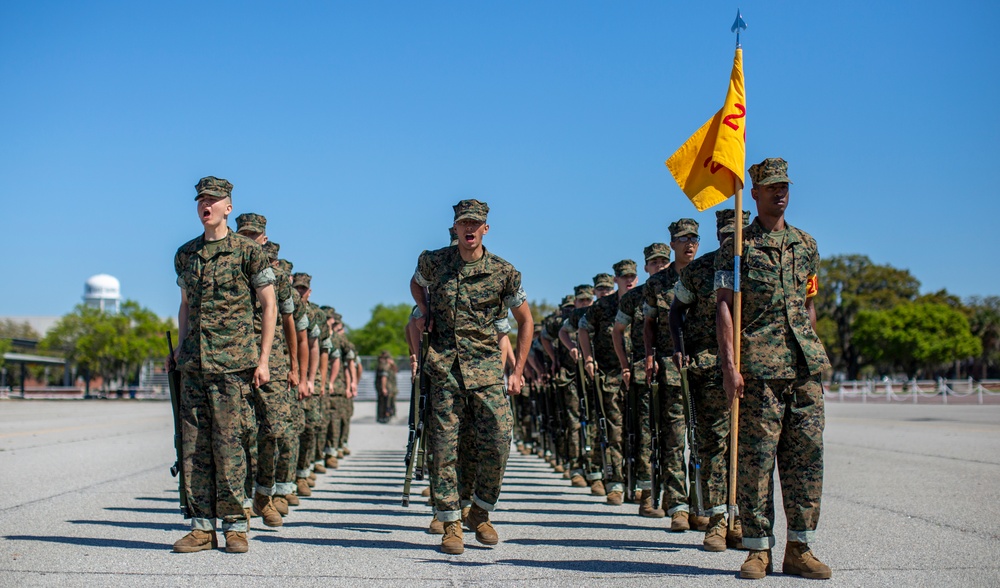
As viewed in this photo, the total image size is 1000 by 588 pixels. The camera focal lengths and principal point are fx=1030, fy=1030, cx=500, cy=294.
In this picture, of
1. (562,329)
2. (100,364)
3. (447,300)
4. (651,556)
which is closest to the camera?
(651,556)

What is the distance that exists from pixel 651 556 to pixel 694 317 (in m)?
1.83

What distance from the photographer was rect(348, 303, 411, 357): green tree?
117 meters

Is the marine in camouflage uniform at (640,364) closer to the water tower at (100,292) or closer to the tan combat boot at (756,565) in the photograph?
the tan combat boot at (756,565)

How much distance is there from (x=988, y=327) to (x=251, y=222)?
311ft

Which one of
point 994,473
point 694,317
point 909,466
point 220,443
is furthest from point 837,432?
point 220,443

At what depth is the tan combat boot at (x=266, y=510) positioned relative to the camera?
8367mm

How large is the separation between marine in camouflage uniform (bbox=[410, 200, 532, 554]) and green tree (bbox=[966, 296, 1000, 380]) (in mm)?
93855

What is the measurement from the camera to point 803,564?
5961 millimetres

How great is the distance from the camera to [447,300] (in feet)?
24.3

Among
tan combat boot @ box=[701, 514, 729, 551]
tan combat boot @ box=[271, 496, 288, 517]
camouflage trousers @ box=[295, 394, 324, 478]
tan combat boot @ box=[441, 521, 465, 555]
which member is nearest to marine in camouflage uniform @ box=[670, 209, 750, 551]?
tan combat boot @ box=[701, 514, 729, 551]

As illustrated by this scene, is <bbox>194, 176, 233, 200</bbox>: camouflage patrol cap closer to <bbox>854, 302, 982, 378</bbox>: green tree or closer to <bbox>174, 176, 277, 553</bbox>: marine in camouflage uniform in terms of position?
<bbox>174, 176, 277, 553</bbox>: marine in camouflage uniform

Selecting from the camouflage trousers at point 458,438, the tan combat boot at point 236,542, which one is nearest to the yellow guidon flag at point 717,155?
the camouflage trousers at point 458,438

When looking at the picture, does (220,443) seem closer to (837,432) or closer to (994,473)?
(994,473)

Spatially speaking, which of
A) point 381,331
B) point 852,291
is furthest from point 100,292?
point 852,291
